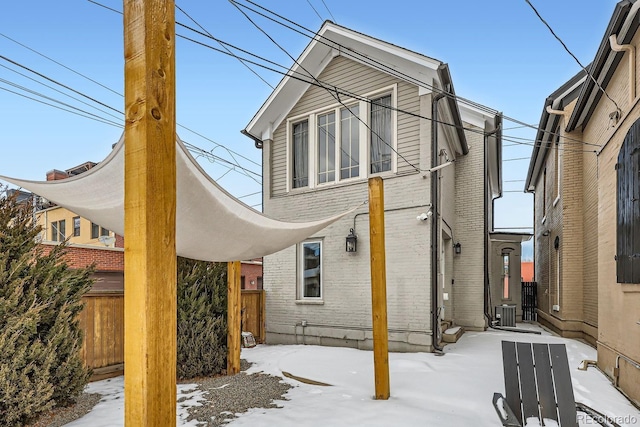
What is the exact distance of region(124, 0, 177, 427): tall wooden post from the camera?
4.98 ft

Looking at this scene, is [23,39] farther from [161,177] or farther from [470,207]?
[470,207]

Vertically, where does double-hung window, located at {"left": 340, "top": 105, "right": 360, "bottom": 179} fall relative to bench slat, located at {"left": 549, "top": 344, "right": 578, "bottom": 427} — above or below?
above

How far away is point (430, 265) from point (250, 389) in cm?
366

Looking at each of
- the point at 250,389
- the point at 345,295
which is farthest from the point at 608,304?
the point at 250,389

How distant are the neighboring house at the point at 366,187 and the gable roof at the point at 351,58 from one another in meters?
0.02

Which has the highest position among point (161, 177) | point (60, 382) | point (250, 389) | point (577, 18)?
point (577, 18)

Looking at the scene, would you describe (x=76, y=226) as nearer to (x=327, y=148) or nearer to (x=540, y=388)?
(x=327, y=148)

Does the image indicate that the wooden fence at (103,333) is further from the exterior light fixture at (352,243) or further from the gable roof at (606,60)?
the gable roof at (606,60)

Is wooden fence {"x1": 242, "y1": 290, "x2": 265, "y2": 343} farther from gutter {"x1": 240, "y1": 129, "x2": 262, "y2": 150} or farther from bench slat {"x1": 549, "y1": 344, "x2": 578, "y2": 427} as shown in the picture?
bench slat {"x1": 549, "y1": 344, "x2": 578, "y2": 427}

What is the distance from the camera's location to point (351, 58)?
799 centimetres

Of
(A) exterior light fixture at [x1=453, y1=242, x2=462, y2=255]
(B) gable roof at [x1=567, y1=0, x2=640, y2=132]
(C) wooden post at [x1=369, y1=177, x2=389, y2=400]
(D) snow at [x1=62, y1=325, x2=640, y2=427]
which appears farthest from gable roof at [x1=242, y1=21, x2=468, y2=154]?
(D) snow at [x1=62, y1=325, x2=640, y2=427]

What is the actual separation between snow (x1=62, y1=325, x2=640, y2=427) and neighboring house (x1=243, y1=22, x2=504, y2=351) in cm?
108

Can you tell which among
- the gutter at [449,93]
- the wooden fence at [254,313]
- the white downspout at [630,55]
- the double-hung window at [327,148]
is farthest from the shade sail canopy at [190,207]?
the white downspout at [630,55]

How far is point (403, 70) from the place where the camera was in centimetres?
732
